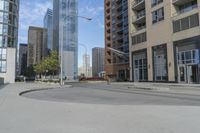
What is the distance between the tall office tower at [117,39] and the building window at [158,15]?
2779cm

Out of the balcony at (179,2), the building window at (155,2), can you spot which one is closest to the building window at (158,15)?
the building window at (155,2)

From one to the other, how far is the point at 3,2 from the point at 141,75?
130 ft

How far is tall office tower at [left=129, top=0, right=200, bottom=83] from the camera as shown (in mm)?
39281

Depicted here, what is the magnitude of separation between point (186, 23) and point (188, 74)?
820cm

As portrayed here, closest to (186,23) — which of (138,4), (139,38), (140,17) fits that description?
(139,38)

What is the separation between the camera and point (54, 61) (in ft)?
195

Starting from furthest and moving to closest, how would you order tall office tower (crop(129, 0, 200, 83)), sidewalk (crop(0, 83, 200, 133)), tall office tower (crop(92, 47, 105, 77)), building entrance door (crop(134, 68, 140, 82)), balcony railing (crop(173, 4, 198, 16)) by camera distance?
tall office tower (crop(92, 47, 105, 77)), building entrance door (crop(134, 68, 140, 82)), balcony railing (crop(173, 4, 198, 16)), tall office tower (crop(129, 0, 200, 83)), sidewalk (crop(0, 83, 200, 133))

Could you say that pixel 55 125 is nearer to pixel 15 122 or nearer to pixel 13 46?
pixel 15 122

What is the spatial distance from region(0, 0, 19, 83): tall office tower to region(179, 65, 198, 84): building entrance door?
3995 cm

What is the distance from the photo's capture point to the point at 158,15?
4791cm

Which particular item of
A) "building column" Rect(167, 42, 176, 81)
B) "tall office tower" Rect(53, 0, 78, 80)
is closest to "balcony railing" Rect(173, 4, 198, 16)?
"building column" Rect(167, 42, 176, 81)

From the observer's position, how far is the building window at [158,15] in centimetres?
4680

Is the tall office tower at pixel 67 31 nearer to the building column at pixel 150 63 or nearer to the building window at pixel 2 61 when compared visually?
the building window at pixel 2 61

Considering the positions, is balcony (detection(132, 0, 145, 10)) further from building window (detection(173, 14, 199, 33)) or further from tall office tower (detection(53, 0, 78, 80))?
building window (detection(173, 14, 199, 33))
